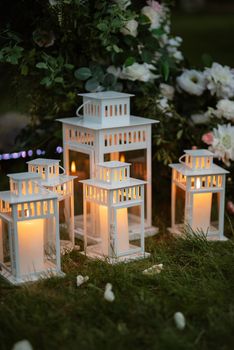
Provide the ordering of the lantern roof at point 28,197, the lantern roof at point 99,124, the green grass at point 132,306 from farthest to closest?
the lantern roof at point 99,124, the lantern roof at point 28,197, the green grass at point 132,306

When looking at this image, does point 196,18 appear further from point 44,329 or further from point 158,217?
point 44,329

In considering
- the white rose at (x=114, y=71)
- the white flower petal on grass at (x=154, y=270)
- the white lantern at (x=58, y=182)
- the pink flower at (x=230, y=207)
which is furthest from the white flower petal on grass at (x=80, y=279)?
the white rose at (x=114, y=71)

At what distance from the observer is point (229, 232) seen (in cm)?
318

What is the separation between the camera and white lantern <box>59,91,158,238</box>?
2885mm

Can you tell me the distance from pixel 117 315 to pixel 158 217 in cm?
126

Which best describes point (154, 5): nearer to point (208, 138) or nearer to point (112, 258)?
point (208, 138)

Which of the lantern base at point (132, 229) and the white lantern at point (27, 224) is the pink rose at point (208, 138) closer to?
the lantern base at point (132, 229)

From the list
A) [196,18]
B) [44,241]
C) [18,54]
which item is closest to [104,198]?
[44,241]

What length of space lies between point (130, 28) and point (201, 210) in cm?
105

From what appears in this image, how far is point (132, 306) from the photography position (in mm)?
2189

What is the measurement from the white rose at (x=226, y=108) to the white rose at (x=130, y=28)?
0.59 metres

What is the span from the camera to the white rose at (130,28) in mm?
3339

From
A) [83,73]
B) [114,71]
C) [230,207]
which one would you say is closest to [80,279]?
[230,207]

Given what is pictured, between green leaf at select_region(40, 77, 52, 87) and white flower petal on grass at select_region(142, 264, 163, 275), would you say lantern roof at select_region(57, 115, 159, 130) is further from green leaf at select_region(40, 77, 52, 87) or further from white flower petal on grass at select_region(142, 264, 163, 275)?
white flower petal on grass at select_region(142, 264, 163, 275)
